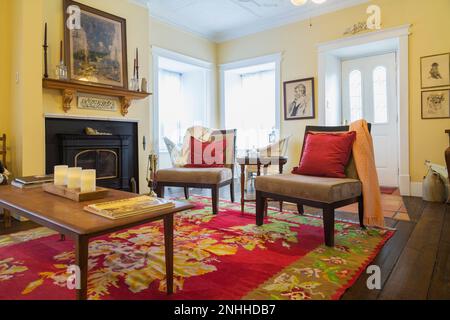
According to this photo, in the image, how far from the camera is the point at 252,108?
19.0ft

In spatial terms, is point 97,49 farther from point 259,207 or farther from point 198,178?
point 259,207

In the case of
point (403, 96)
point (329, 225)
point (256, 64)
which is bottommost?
point (329, 225)

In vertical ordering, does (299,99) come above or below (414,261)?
above

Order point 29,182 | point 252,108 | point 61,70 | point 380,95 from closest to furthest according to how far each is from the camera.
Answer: point 29,182 < point 61,70 < point 380,95 < point 252,108

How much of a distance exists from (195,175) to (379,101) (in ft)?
10.6

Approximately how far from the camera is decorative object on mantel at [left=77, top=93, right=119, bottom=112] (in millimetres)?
3454

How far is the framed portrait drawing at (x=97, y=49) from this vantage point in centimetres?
336

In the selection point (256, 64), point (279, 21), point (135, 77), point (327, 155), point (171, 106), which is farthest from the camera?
point (171, 106)

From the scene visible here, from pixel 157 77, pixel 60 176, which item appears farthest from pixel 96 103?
pixel 60 176

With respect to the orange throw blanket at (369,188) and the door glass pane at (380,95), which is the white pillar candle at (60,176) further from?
the door glass pane at (380,95)

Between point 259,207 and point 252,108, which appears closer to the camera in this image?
point 259,207

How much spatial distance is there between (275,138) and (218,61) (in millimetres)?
1953

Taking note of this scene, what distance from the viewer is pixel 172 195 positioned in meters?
4.00
